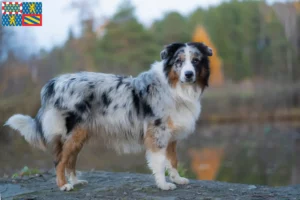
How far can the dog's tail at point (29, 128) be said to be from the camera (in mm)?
Result: 6316

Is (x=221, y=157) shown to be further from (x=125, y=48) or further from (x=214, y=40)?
(x=214, y=40)

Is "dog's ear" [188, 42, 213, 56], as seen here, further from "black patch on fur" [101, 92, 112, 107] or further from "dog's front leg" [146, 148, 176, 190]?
"dog's front leg" [146, 148, 176, 190]

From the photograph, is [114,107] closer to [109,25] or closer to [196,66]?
[196,66]

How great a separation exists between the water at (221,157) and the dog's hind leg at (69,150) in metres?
3.08

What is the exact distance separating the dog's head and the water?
3102 mm

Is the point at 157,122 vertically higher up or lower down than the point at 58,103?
lower down

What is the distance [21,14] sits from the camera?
5969mm

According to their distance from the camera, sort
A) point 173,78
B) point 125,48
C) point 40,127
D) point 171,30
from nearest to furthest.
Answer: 1. point 173,78
2. point 40,127
3. point 125,48
4. point 171,30

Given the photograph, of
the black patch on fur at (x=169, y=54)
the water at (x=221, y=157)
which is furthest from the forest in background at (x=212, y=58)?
the black patch on fur at (x=169, y=54)

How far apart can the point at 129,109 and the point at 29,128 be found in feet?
5.07

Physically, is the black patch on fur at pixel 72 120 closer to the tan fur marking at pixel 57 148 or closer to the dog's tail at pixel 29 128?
the tan fur marking at pixel 57 148

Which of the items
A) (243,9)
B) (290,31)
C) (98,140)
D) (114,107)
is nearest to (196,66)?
(114,107)

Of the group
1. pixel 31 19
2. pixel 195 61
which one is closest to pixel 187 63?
pixel 195 61

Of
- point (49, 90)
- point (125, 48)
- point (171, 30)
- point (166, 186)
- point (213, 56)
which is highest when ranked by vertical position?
point (171, 30)
